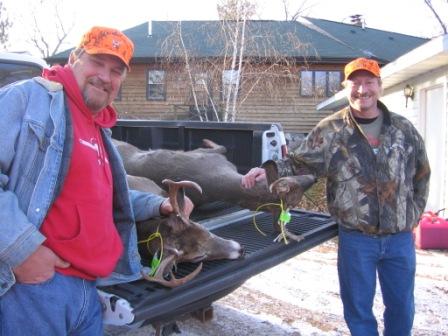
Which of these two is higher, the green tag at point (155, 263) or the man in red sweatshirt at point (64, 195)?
the man in red sweatshirt at point (64, 195)

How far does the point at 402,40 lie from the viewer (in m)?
28.0

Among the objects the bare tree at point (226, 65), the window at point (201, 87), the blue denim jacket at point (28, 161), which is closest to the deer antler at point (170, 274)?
the blue denim jacket at point (28, 161)

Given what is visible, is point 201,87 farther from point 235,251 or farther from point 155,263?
point 155,263

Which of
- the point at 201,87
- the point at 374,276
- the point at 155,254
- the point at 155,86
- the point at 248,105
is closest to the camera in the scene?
the point at 155,254

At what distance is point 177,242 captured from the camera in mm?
2852

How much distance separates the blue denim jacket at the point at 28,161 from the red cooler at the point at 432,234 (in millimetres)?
6538

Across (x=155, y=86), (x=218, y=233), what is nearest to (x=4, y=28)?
(x=155, y=86)

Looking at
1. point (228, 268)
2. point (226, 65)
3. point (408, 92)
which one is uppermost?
point (226, 65)

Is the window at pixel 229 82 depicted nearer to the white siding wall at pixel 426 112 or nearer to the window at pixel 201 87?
the window at pixel 201 87

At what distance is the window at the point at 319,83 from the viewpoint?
77.0ft

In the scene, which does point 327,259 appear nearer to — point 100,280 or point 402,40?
point 100,280

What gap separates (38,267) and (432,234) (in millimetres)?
6698

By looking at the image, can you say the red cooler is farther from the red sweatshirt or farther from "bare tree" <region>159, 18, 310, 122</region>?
"bare tree" <region>159, 18, 310, 122</region>

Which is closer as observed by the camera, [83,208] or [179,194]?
[83,208]
